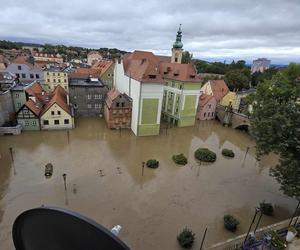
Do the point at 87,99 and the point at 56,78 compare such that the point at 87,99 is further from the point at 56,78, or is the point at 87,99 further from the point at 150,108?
the point at 150,108

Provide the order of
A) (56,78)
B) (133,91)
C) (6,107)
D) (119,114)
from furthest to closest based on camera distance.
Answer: (56,78), (119,114), (133,91), (6,107)

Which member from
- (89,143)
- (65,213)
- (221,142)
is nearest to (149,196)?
(89,143)

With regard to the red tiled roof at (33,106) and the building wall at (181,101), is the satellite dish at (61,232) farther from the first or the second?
the building wall at (181,101)

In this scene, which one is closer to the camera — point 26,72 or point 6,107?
point 6,107

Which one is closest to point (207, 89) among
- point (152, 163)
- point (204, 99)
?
point (204, 99)

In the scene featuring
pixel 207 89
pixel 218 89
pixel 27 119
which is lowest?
pixel 27 119

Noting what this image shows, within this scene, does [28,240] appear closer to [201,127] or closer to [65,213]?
[65,213]

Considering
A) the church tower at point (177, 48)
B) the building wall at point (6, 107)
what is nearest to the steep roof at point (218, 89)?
the church tower at point (177, 48)
